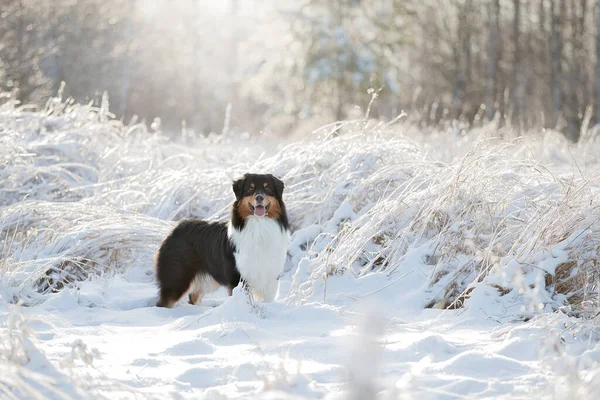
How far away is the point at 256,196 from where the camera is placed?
4.84 metres

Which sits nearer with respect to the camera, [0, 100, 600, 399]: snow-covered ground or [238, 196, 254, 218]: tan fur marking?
[0, 100, 600, 399]: snow-covered ground

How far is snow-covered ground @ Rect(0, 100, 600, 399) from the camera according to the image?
2.73 metres

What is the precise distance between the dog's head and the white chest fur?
7 centimetres

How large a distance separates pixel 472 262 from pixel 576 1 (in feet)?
70.2

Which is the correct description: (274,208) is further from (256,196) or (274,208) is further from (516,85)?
(516,85)

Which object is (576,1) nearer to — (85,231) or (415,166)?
(415,166)

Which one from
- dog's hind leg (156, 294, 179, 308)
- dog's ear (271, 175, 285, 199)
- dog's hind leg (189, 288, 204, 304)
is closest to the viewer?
dog's ear (271, 175, 285, 199)

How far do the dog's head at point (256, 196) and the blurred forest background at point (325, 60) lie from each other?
27.1 ft

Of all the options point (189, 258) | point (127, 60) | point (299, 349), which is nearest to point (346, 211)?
point (189, 258)

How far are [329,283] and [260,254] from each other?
56cm

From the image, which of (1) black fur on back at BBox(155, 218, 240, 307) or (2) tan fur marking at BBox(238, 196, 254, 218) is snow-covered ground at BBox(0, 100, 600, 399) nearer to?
(1) black fur on back at BBox(155, 218, 240, 307)

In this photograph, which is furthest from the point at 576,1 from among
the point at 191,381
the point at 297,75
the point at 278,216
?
the point at 191,381

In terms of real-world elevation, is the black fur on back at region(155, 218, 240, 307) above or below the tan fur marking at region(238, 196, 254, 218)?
below

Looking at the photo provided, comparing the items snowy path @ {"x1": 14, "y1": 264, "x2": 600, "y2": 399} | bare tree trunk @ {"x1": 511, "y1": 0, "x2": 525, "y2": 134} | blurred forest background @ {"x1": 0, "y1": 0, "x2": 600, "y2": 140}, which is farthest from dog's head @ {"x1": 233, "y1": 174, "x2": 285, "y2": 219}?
bare tree trunk @ {"x1": 511, "y1": 0, "x2": 525, "y2": 134}
